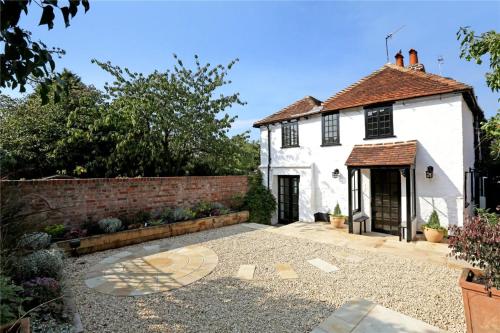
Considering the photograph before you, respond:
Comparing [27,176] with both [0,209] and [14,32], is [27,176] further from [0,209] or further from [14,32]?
[14,32]

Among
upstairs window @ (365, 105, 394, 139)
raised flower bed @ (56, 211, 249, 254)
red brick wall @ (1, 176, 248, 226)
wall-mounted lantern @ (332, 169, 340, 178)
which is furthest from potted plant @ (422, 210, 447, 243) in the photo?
red brick wall @ (1, 176, 248, 226)

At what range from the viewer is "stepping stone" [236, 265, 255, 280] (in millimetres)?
5507

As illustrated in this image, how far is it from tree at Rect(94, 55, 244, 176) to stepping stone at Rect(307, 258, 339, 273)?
801 centimetres

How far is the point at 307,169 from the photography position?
11867 millimetres

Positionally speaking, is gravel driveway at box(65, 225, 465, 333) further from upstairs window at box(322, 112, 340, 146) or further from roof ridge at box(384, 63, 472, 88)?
roof ridge at box(384, 63, 472, 88)

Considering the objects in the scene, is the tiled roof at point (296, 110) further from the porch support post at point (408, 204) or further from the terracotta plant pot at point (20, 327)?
the terracotta plant pot at point (20, 327)

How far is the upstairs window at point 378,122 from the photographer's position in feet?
31.5

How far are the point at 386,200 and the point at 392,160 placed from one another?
6.22 ft

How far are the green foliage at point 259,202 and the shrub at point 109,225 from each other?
19.6 ft

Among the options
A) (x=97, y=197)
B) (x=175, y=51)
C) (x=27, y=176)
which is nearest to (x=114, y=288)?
(x=97, y=197)

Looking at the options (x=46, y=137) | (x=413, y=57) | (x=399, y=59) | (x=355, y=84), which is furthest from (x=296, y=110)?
(x=46, y=137)

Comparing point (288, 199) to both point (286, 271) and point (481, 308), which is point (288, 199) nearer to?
point (286, 271)

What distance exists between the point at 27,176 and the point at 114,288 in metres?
8.91

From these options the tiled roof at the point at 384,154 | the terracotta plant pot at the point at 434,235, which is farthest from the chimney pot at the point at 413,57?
the terracotta plant pot at the point at 434,235
